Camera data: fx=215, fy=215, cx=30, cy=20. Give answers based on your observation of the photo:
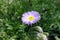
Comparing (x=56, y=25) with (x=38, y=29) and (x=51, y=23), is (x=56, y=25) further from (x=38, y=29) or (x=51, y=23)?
(x=38, y=29)

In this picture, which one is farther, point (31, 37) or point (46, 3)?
point (46, 3)

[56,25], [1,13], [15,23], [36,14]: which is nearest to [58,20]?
[56,25]

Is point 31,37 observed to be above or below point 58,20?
below
